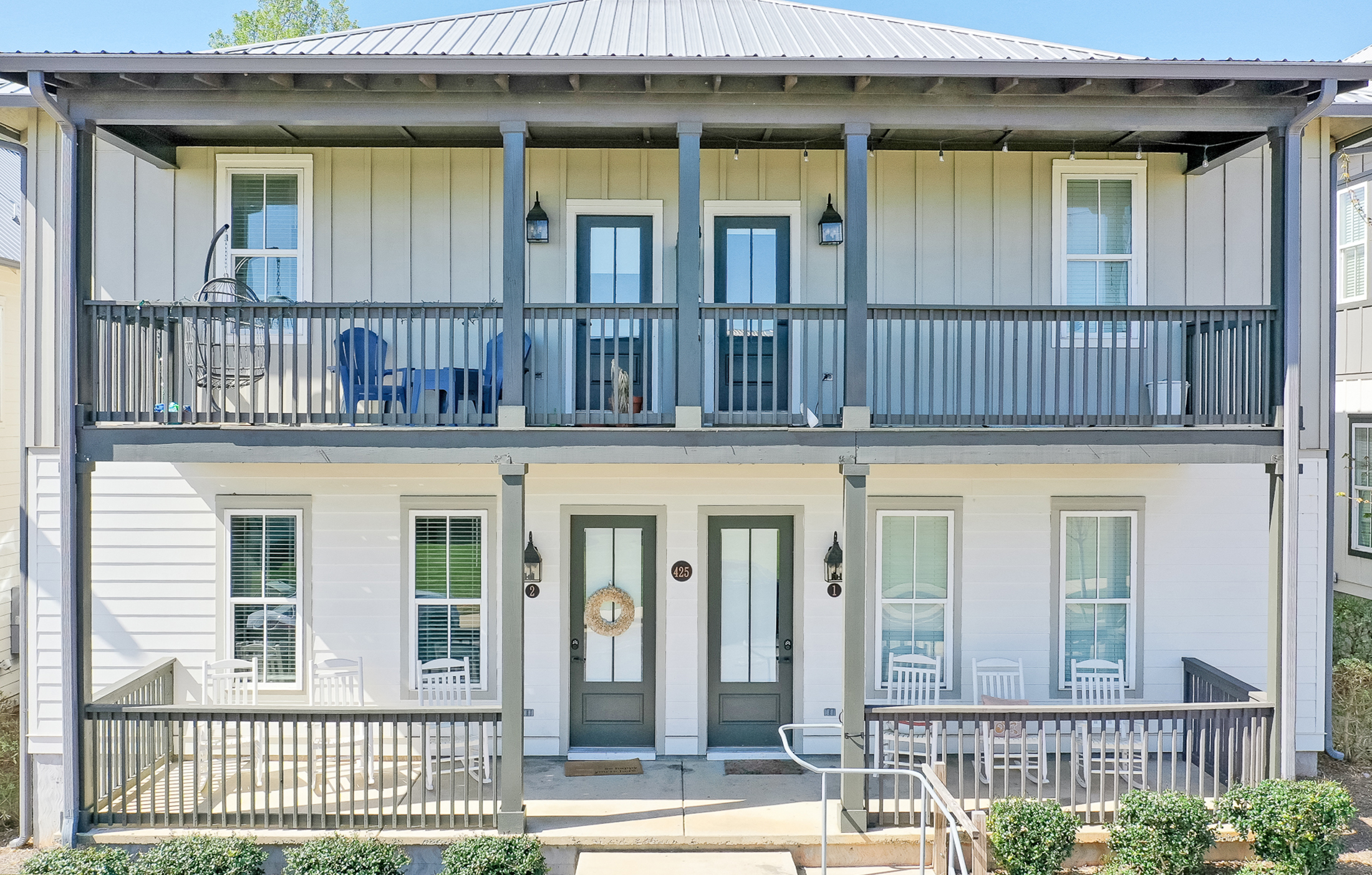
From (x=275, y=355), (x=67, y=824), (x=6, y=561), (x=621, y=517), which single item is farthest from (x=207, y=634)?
(x=6, y=561)

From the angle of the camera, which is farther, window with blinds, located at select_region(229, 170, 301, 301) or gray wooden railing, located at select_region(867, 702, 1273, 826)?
window with blinds, located at select_region(229, 170, 301, 301)

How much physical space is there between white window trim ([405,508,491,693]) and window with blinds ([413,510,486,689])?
0.01 m

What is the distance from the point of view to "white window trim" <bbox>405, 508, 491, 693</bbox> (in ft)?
26.9

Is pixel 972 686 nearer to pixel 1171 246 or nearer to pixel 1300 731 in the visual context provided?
pixel 1300 731

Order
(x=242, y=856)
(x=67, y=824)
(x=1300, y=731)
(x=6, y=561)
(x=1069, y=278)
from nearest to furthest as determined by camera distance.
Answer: (x=242, y=856), (x=67, y=824), (x=1300, y=731), (x=1069, y=278), (x=6, y=561)

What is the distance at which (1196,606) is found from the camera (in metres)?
8.31

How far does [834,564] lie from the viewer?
26.8ft

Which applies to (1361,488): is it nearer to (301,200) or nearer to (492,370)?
(492,370)

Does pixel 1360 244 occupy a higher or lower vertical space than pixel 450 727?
higher

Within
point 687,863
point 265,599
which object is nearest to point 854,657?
→ point 687,863

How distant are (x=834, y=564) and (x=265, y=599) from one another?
522 cm

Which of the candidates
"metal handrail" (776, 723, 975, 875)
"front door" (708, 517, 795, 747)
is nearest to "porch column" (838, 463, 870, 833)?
"metal handrail" (776, 723, 975, 875)

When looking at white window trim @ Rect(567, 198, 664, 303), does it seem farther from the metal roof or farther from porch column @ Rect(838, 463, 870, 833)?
porch column @ Rect(838, 463, 870, 833)

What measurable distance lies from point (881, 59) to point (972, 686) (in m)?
5.41
